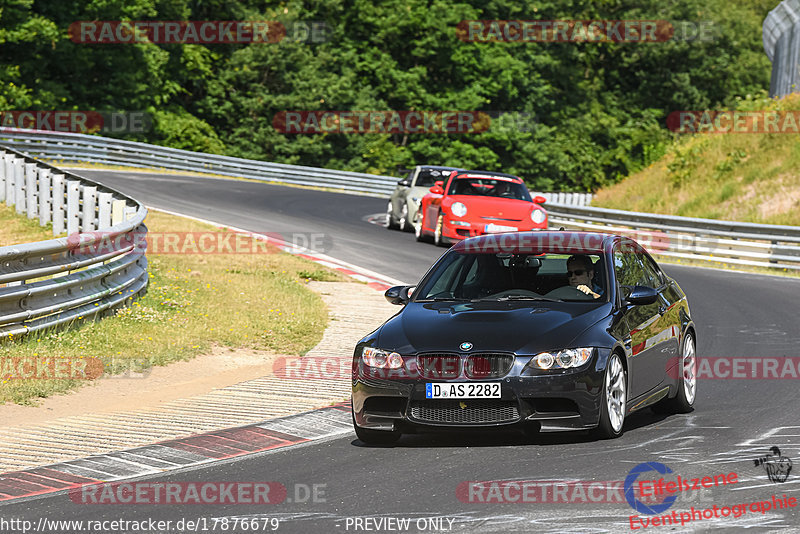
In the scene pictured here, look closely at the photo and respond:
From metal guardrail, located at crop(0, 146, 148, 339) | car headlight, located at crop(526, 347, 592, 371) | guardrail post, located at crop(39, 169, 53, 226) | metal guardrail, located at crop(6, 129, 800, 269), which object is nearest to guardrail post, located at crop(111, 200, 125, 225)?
metal guardrail, located at crop(0, 146, 148, 339)

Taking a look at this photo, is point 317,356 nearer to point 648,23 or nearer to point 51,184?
point 51,184

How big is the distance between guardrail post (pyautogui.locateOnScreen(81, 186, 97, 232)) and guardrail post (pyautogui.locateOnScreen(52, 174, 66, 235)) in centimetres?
123

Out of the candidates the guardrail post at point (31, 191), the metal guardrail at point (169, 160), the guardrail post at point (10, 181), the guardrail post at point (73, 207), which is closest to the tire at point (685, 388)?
the guardrail post at point (73, 207)

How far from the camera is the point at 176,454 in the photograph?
8.09 m

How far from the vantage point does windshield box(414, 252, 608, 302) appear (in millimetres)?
9070

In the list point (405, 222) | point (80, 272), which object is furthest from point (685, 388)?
point (405, 222)

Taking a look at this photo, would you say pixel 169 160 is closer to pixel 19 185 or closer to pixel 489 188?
pixel 19 185

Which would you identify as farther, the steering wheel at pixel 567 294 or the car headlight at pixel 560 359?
the steering wheel at pixel 567 294

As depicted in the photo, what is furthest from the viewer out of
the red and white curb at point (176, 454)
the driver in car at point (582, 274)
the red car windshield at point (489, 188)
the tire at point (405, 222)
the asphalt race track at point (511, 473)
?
the tire at point (405, 222)

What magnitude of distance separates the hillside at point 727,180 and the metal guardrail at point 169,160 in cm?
1063

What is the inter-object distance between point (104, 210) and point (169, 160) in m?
27.4

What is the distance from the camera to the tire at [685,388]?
31.4 ft

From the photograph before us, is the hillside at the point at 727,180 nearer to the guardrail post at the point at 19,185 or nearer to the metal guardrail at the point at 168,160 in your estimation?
the metal guardrail at the point at 168,160

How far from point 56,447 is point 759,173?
90.3 feet
